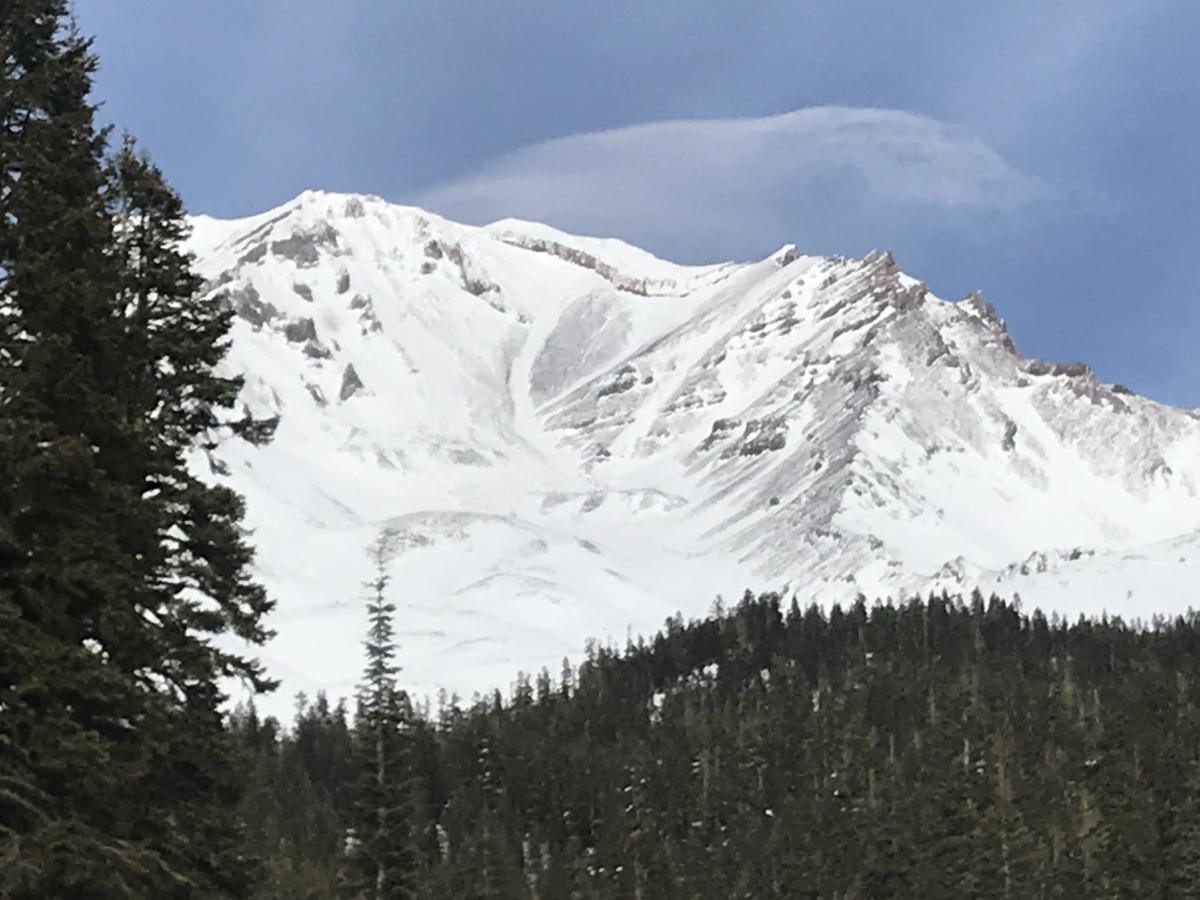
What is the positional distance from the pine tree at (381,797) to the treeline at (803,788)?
0.18 m

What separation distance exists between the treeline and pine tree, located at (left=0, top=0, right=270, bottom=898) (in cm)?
2418

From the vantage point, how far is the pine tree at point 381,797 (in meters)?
38.2

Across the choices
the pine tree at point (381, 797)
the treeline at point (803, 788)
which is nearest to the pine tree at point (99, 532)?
the pine tree at point (381, 797)

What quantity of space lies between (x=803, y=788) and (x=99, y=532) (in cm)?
11720

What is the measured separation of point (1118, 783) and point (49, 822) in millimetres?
93301

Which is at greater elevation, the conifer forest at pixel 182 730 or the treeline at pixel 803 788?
the treeline at pixel 803 788

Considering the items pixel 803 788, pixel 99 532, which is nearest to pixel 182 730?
pixel 99 532

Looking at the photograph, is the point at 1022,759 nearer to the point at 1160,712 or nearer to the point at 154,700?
the point at 1160,712

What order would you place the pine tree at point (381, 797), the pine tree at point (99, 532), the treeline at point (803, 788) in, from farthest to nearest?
the treeline at point (803, 788) → the pine tree at point (381, 797) → the pine tree at point (99, 532)

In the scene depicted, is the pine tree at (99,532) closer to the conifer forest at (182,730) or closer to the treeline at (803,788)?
the conifer forest at (182,730)

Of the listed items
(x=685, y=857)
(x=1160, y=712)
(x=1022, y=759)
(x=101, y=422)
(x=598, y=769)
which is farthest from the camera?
(x=598, y=769)

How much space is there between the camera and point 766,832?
113562 millimetres

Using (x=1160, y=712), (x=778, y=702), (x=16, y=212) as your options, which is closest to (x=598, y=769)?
(x=778, y=702)

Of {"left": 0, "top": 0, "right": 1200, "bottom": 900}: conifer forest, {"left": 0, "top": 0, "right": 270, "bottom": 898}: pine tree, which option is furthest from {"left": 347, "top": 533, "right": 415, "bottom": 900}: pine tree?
{"left": 0, "top": 0, "right": 270, "bottom": 898}: pine tree
